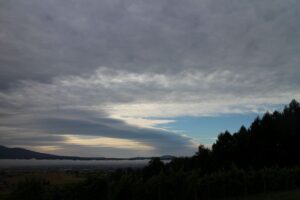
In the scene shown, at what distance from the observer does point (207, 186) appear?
24.6 meters

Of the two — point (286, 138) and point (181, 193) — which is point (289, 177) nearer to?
point (181, 193)

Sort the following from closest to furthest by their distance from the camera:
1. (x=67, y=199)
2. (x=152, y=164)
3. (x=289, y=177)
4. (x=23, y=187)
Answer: (x=23, y=187), (x=67, y=199), (x=289, y=177), (x=152, y=164)

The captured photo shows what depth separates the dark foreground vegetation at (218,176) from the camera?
60.9 ft

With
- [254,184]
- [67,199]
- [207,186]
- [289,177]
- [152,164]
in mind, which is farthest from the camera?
[152,164]

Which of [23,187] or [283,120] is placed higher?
[283,120]

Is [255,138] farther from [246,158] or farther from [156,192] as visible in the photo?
[156,192]

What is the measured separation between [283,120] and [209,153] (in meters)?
12.7

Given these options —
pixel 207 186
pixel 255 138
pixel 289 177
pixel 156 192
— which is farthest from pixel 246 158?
pixel 156 192

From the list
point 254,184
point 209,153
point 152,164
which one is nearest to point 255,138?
point 209,153

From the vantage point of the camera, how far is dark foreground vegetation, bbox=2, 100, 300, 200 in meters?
18.6

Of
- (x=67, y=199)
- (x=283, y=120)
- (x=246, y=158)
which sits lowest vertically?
(x=67, y=199)

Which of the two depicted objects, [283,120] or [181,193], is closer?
[181,193]

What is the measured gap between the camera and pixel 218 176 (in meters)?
26.3

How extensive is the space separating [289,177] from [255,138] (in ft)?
71.5
